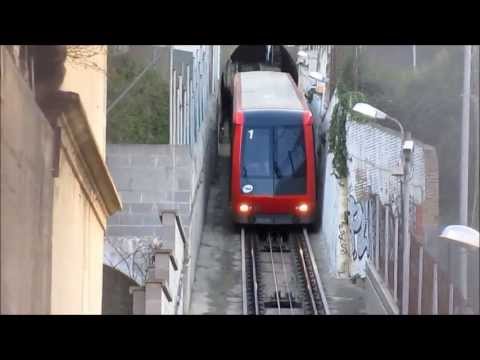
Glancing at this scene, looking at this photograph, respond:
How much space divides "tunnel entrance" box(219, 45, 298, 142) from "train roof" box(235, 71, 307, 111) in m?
4.03

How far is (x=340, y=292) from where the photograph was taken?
14672 mm

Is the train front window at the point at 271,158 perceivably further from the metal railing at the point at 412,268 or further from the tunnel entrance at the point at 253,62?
the tunnel entrance at the point at 253,62

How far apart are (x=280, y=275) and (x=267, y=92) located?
3.10 m

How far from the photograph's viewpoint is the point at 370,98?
14805 mm

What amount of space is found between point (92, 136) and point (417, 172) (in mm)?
5345

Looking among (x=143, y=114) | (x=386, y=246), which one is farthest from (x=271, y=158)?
(x=386, y=246)

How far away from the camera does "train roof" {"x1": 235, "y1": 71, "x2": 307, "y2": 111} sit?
15.9 meters

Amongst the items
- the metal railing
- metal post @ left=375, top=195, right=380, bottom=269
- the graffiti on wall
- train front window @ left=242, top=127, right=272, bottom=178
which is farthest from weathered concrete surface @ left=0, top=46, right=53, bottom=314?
train front window @ left=242, top=127, right=272, bottom=178

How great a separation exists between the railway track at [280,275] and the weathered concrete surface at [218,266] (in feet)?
0.53

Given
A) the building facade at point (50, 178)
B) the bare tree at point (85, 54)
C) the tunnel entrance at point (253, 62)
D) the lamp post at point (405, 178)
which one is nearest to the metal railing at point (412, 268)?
the lamp post at point (405, 178)

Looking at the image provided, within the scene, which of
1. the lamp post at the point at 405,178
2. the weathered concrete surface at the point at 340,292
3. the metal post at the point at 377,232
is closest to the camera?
the lamp post at the point at 405,178

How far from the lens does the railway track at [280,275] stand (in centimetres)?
1405
